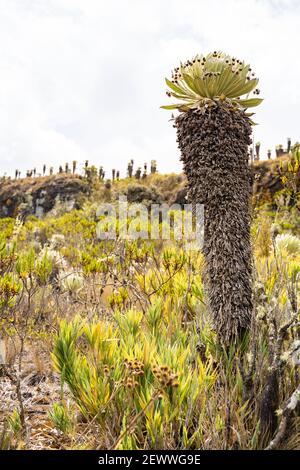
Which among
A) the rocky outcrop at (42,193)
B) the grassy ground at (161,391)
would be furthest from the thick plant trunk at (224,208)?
the rocky outcrop at (42,193)

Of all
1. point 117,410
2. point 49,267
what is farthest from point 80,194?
point 117,410

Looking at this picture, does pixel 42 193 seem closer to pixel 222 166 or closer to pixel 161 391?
pixel 222 166

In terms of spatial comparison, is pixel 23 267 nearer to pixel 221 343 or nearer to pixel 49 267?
pixel 49 267

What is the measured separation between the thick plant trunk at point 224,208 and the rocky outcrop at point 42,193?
64.8 feet

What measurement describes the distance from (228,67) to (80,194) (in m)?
21.5

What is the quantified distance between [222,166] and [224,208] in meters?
0.26

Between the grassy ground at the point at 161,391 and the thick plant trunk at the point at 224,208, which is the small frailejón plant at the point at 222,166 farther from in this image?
the grassy ground at the point at 161,391

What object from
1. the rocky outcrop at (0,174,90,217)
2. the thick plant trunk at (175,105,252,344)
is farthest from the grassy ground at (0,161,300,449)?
the rocky outcrop at (0,174,90,217)

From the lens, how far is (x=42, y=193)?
26688mm

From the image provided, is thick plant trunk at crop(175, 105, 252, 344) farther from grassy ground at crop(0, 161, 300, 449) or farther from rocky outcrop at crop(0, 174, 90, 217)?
rocky outcrop at crop(0, 174, 90, 217)

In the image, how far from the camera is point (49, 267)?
3328 mm

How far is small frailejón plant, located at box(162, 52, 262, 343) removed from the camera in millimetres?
2350

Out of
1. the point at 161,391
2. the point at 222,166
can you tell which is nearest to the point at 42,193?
the point at 222,166

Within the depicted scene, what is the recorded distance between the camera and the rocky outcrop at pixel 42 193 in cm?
2413
